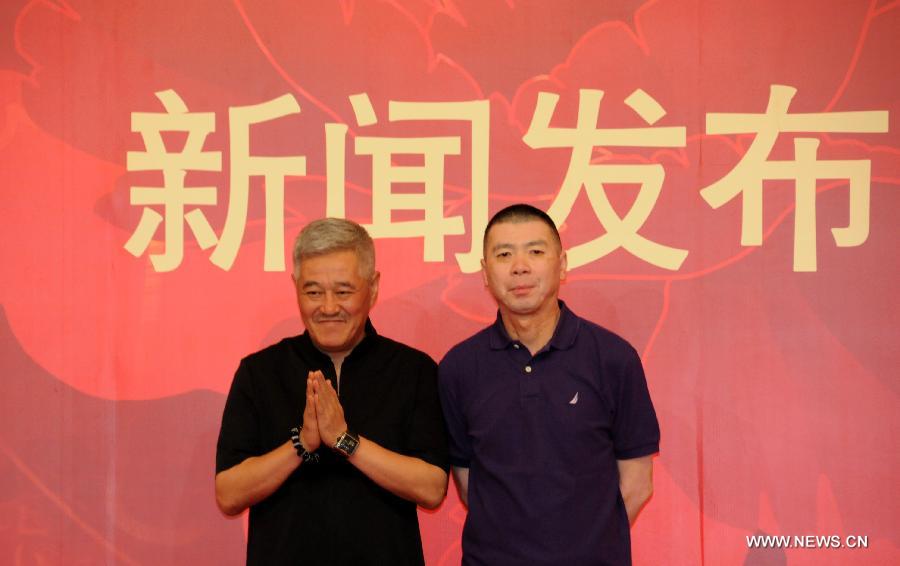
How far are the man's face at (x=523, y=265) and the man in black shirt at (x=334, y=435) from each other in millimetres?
281

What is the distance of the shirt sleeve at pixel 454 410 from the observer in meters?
1.99

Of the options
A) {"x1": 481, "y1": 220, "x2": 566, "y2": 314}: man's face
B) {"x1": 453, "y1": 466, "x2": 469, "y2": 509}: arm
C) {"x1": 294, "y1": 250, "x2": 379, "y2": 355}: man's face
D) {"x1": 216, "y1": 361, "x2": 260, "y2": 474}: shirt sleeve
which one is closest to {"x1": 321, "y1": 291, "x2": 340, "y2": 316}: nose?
{"x1": 294, "y1": 250, "x2": 379, "y2": 355}: man's face

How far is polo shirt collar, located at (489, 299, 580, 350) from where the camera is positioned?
1.93m

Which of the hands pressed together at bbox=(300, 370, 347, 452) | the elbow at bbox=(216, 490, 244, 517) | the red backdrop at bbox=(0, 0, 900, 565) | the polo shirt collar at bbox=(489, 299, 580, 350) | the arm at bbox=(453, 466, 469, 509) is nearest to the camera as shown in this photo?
the hands pressed together at bbox=(300, 370, 347, 452)

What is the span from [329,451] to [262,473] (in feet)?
0.52

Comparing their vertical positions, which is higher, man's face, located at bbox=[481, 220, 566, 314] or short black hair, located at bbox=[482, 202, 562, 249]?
short black hair, located at bbox=[482, 202, 562, 249]

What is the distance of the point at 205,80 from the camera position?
8.63 ft

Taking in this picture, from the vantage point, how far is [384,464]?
177cm

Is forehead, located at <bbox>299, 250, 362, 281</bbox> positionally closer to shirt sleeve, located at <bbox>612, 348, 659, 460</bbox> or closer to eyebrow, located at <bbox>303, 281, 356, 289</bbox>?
eyebrow, located at <bbox>303, 281, 356, 289</bbox>

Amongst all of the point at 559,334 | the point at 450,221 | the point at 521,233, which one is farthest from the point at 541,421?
the point at 450,221

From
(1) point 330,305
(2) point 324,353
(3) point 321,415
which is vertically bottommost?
(3) point 321,415

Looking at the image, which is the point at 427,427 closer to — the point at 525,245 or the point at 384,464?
the point at 384,464

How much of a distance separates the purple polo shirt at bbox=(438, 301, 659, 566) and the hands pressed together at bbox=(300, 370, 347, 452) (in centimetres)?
36


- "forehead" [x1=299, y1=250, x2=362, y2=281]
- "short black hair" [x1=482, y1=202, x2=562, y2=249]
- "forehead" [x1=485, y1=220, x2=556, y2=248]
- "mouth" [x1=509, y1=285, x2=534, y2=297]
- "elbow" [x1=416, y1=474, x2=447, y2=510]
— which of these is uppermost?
"short black hair" [x1=482, y1=202, x2=562, y2=249]
